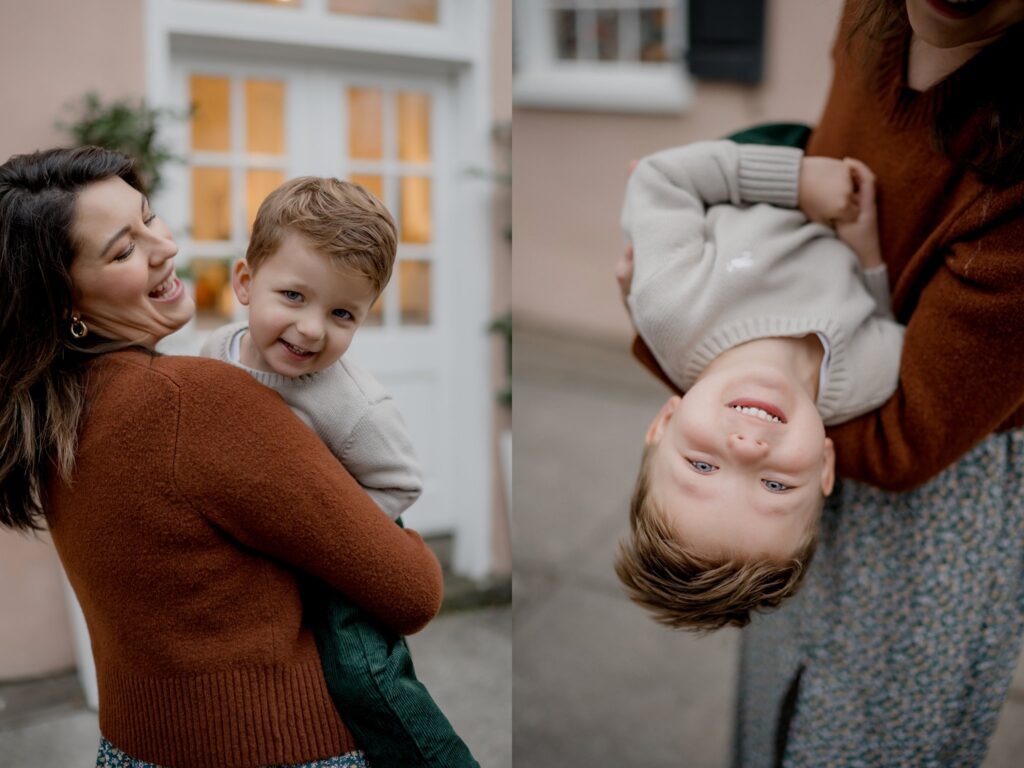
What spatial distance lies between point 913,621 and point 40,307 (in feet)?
4.12

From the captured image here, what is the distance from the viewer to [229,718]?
1.06 m

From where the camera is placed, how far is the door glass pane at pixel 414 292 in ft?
12.1

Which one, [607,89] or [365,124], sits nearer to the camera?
[365,124]

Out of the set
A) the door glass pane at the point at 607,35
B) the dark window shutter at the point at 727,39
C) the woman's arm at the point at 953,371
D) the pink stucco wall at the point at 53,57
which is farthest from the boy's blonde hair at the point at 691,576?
the door glass pane at the point at 607,35

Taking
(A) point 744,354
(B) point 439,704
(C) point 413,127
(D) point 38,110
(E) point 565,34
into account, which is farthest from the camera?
(E) point 565,34

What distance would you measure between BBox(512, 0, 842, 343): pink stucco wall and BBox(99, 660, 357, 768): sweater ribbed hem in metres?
3.44

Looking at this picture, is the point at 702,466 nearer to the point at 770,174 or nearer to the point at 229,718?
the point at 770,174

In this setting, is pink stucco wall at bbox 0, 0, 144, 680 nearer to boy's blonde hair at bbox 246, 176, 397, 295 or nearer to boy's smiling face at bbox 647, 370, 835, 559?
boy's blonde hair at bbox 246, 176, 397, 295

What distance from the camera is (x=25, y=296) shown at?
0.99m

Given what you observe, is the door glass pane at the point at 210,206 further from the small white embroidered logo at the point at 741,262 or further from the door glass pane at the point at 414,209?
the small white embroidered logo at the point at 741,262

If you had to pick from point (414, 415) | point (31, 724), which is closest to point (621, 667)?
point (414, 415)

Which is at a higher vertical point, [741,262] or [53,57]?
[53,57]

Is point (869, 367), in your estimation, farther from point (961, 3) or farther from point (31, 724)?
point (31, 724)

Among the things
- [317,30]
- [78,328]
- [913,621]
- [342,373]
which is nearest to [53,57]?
[317,30]
